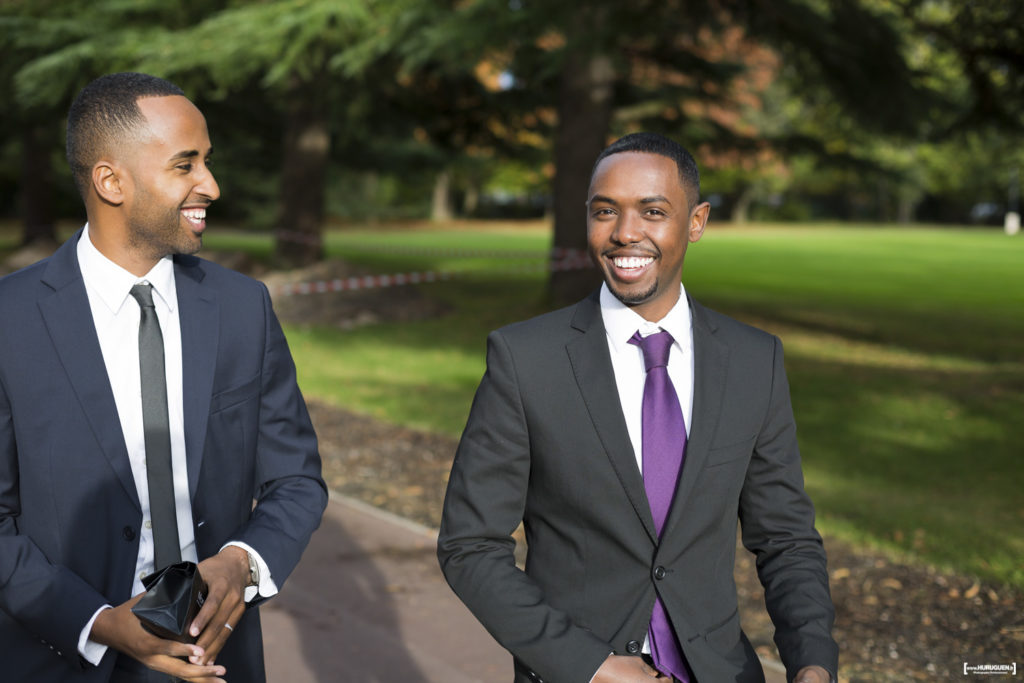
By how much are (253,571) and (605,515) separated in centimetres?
83

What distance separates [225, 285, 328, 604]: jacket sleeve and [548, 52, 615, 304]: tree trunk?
14.0 meters

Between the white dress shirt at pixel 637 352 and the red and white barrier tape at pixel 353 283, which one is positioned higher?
the white dress shirt at pixel 637 352

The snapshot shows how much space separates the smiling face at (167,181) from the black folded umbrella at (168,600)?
0.84m

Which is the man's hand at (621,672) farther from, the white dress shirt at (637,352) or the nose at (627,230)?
the nose at (627,230)

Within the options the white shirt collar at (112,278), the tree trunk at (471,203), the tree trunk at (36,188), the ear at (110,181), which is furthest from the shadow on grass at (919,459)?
the tree trunk at (471,203)

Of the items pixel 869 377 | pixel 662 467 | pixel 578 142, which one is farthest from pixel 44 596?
pixel 578 142

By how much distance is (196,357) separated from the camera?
2.40m

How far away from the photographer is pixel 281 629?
5098 millimetres

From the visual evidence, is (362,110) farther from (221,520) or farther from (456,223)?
(456,223)

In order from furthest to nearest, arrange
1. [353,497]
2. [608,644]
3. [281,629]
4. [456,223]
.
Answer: [456,223], [353,497], [281,629], [608,644]

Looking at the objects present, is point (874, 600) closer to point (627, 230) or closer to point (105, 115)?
point (627, 230)

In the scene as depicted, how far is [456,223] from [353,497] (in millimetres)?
51416

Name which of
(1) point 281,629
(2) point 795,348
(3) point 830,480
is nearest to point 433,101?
(2) point 795,348

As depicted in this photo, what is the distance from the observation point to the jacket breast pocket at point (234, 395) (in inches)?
95.4
